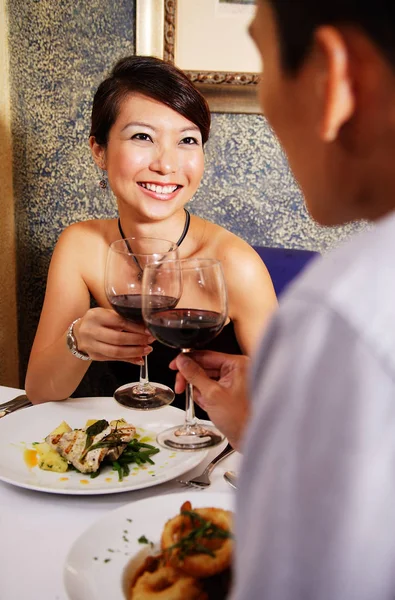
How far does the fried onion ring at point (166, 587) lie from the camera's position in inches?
28.8

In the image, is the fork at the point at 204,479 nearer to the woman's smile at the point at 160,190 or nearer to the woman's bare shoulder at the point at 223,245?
the woman's bare shoulder at the point at 223,245

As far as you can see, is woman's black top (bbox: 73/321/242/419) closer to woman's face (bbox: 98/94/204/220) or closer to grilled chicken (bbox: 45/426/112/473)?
woman's face (bbox: 98/94/204/220)

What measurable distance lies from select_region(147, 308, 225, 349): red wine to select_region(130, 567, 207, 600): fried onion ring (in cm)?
42

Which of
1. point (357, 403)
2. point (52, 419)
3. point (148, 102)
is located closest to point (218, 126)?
point (148, 102)

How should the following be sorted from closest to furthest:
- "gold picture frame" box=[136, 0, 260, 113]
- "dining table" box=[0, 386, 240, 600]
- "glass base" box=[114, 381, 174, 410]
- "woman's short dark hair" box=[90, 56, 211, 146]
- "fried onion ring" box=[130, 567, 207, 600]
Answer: "fried onion ring" box=[130, 567, 207, 600]
"dining table" box=[0, 386, 240, 600]
"glass base" box=[114, 381, 174, 410]
"woman's short dark hair" box=[90, 56, 211, 146]
"gold picture frame" box=[136, 0, 260, 113]

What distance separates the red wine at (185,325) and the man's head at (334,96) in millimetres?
521

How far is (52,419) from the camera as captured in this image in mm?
1353

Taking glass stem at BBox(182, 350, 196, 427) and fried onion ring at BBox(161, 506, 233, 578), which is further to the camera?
glass stem at BBox(182, 350, 196, 427)

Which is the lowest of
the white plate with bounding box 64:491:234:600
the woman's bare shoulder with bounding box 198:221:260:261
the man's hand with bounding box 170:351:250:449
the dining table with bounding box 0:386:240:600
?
the dining table with bounding box 0:386:240:600

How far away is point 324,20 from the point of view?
1.57 feet

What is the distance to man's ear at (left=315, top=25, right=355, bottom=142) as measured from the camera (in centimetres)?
48

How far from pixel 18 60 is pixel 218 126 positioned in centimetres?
85

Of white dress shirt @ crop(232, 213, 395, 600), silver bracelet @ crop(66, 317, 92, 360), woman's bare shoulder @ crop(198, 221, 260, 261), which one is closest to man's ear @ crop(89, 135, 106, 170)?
woman's bare shoulder @ crop(198, 221, 260, 261)

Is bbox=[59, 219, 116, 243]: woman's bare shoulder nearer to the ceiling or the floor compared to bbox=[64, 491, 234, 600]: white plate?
nearer to the ceiling
